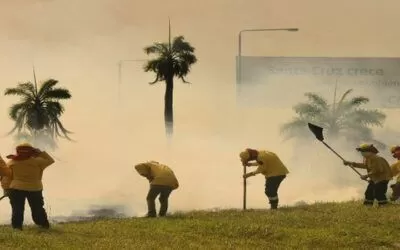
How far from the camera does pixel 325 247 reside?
1358 centimetres

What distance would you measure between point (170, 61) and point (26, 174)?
26.4 metres

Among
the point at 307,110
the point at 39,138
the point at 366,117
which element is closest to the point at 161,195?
the point at 39,138

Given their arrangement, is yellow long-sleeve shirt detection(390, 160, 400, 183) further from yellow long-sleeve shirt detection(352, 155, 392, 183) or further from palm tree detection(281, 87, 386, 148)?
palm tree detection(281, 87, 386, 148)

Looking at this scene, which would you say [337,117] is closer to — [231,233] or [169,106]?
[169,106]

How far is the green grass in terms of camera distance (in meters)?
13.4

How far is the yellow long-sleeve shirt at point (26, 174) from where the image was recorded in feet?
51.1

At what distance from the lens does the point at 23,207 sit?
15.6 m

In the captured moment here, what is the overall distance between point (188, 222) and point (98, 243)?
2.94 m

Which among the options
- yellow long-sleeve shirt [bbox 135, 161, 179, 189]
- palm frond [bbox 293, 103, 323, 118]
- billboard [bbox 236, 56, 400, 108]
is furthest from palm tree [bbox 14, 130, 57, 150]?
yellow long-sleeve shirt [bbox 135, 161, 179, 189]

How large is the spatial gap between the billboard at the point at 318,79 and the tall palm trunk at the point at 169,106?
3.86 metres

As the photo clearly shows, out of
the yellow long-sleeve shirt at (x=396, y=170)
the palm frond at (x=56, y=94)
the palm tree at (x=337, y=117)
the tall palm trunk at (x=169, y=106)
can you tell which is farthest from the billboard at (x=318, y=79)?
the yellow long-sleeve shirt at (x=396, y=170)

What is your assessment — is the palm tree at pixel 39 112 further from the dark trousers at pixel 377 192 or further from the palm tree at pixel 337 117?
the dark trousers at pixel 377 192

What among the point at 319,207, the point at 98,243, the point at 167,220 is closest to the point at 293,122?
the point at 319,207

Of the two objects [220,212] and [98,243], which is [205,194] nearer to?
[220,212]
